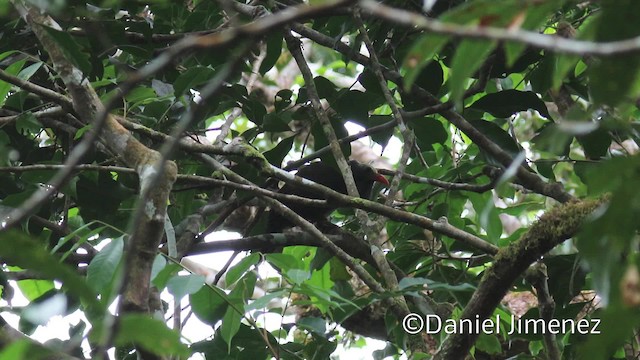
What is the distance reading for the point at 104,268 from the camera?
2025 millimetres

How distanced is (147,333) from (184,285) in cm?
108

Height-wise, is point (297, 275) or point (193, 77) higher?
point (193, 77)

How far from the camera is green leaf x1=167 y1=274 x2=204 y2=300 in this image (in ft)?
6.82

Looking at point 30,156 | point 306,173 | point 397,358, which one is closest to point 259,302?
point 30,156

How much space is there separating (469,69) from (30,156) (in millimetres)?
3065

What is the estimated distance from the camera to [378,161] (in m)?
7.84

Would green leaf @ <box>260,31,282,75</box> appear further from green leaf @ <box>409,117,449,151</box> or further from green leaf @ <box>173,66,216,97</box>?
green leaf @ <box>409,117,449,151</box>

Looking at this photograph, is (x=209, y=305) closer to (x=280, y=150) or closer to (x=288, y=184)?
(x=288, y=184)

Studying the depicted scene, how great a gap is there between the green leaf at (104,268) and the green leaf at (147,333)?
0.98 metres

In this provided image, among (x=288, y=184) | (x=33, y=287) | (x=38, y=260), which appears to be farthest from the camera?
(x=33, y=287)

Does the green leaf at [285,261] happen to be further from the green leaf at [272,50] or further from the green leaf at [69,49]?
the green leaf at [272,50]

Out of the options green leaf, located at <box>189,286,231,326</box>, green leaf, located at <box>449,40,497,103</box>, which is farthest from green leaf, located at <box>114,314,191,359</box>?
green leaf, located at <box>189,286,231,326</box>

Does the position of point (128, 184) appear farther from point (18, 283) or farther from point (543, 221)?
point (543, 221)

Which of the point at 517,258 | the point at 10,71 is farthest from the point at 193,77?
the point at 517,258
